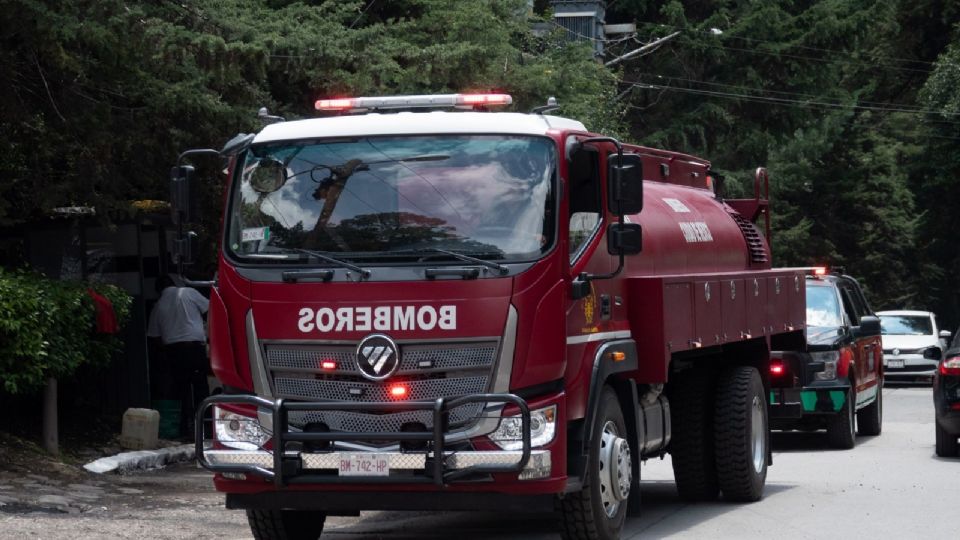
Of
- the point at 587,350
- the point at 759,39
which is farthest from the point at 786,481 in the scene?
the point at 759,39

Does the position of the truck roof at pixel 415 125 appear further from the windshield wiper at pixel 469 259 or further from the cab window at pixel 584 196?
the windshield wiper at pixel 469 259

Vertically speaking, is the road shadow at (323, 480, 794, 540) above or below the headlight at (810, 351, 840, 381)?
below

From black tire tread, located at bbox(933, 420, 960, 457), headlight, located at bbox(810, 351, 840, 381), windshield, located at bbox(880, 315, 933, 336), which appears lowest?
windshield, located at bbox(880, 315, 933, 336)

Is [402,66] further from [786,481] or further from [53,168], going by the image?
[786,481]

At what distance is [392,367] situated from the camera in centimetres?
903

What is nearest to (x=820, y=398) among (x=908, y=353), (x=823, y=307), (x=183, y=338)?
(x=823, y=307)

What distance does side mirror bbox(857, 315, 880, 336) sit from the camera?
18266mm

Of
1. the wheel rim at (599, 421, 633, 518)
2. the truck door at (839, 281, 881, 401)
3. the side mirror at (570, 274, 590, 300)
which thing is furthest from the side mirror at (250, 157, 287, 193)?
the truck door at (839, 281, 881, 401)

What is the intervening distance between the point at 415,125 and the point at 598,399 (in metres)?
1.96

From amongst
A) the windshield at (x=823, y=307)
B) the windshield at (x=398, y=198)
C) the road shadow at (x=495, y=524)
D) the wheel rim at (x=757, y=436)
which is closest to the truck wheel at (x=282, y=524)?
the road shadow at (x=495, y=524)

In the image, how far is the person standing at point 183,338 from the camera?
54.7 ft

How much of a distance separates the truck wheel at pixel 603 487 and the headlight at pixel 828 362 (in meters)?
7.52

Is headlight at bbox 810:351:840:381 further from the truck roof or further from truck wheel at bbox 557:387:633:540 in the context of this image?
the truck roof

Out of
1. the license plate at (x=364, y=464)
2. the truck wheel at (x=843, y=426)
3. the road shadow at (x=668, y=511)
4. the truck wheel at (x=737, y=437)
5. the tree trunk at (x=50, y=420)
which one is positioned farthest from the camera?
the truck wheel at (x=843, y=426)
